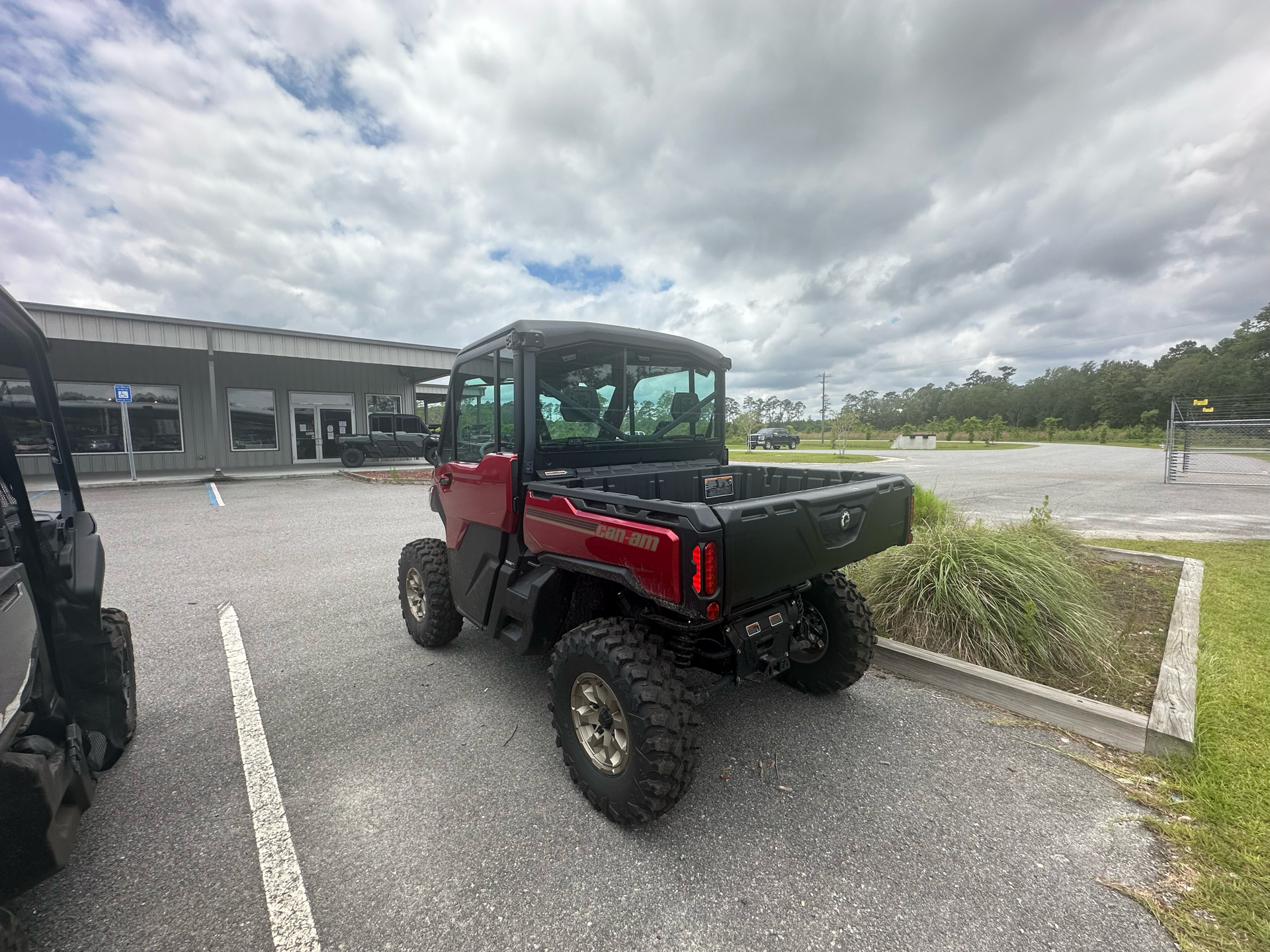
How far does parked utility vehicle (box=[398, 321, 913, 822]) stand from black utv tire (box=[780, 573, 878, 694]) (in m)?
0.01

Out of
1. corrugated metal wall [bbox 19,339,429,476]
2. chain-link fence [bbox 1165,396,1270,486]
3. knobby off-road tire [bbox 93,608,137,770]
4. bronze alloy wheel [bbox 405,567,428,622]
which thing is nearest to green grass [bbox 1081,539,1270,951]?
bronze alloy wheel [bbox 405,567,428,622]

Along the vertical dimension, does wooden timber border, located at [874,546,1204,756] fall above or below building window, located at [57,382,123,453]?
below

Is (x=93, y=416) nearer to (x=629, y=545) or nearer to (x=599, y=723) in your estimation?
(x=599, y=723)

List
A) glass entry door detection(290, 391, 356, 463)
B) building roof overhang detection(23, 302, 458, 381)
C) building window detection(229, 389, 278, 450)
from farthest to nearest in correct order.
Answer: glass entry door detection(290, 391, 356, 463)
building window detection(229, 389, 278, 450)
building roof overhang detection(23, 302, 458, 381)

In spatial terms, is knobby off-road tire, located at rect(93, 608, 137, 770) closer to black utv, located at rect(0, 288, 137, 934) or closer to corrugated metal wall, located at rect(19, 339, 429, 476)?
black utv, located at rect(0, 288, 137, 934)

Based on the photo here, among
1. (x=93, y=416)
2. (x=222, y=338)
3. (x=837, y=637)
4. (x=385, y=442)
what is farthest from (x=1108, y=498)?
(x=93, y=416)

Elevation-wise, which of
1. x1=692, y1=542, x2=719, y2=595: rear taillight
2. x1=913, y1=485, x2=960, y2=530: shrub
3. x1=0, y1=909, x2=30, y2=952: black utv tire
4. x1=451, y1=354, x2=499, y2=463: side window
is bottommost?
x1=0, y1=909, x2=30, y2=952: black utv tire

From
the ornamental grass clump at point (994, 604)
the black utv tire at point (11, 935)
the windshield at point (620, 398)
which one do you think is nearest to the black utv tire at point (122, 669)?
the black utv tire at point (11, 935)

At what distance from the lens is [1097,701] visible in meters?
2.89

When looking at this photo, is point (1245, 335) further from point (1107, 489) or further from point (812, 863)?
point (812, 863)

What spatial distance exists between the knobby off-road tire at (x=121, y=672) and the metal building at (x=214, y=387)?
47.2ft

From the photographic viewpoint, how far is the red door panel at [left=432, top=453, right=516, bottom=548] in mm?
2863

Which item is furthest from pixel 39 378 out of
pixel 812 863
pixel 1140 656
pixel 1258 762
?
pixel 1140 656

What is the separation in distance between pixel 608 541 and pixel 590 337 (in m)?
1.30
